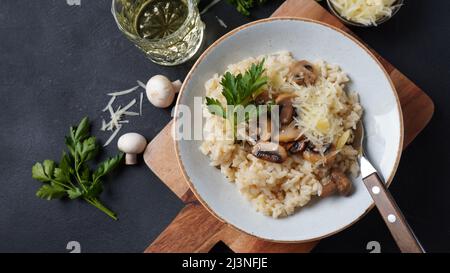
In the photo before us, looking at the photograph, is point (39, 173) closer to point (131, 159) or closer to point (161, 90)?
point (131, 159)

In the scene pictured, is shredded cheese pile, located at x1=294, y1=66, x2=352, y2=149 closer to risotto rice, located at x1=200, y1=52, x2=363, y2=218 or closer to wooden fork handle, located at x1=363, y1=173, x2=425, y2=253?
risotto rice, located at x1=200, y1=52, x2=363, y2=218

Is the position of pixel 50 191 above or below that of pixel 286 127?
below

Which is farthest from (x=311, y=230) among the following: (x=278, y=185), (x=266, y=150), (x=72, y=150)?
(x=72, y=150)

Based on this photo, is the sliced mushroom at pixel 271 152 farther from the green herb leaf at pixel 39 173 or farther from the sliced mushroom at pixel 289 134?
the green herb leaf at pixel 39 173

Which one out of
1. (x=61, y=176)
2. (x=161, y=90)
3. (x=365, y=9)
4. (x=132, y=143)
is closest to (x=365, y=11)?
(x=365, y=9)

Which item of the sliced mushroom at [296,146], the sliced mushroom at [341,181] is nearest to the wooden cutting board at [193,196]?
the sliced mushroom at [341,181]

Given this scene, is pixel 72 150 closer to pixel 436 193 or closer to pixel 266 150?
pixel 266 150

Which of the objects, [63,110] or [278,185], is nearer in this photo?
[278,185]
